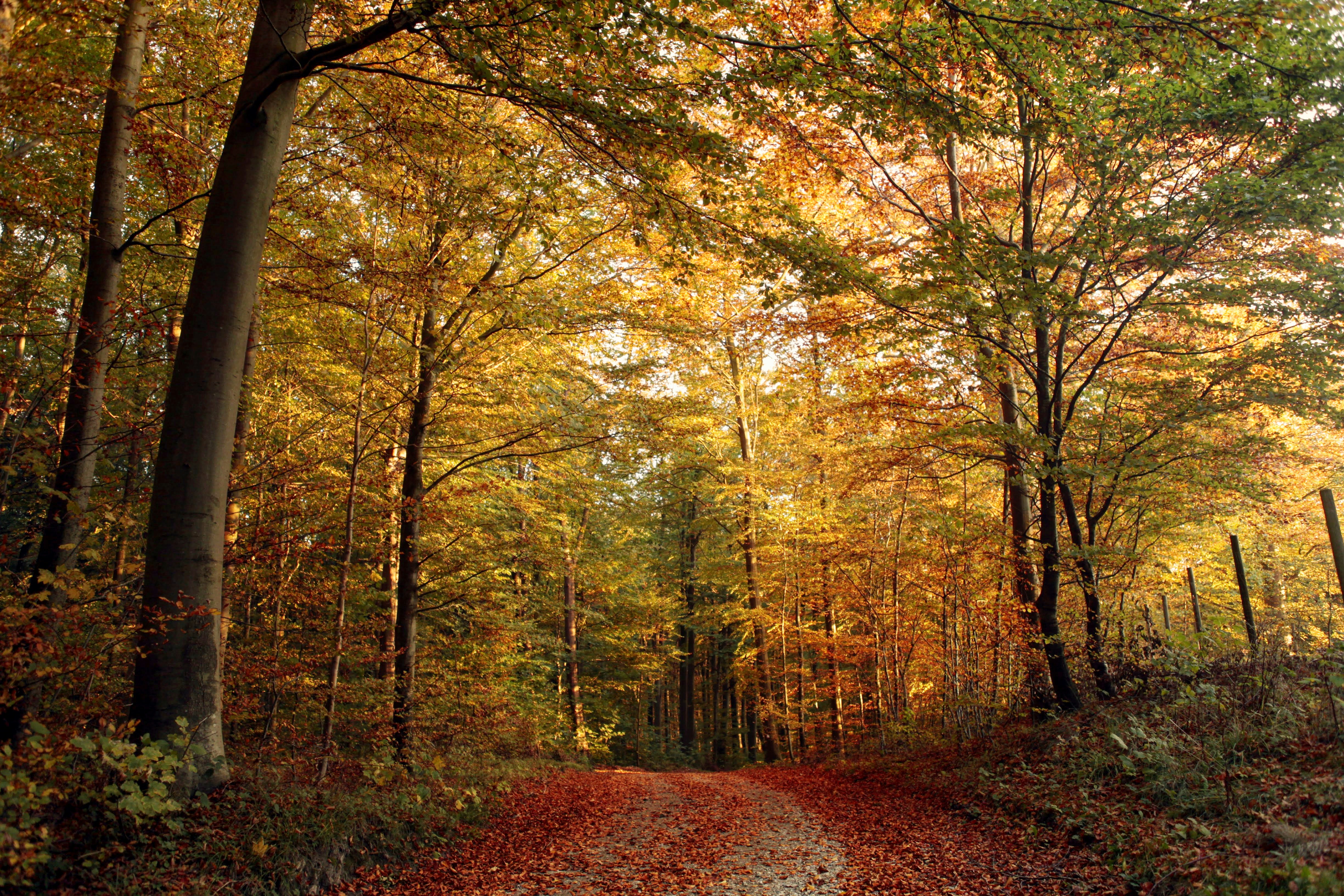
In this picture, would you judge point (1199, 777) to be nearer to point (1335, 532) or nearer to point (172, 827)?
point (1335, 532)

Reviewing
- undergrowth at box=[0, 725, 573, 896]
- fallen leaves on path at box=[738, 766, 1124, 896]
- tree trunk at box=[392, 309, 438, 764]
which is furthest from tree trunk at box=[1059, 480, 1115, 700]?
tree trunk at box=[392, 309, 438, 764]

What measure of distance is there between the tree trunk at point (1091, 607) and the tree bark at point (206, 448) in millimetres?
8547

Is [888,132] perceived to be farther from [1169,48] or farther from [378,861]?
[378,861]

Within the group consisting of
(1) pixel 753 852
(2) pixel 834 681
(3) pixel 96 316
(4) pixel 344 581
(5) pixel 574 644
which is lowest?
(1) pixel 753 852

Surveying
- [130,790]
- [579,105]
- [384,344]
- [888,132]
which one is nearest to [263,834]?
[130,790]

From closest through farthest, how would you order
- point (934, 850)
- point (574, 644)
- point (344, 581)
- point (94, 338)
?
point (94, 338), point (934, 850), point (344, 581), point (574, 644)

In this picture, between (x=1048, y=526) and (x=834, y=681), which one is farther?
(x=834, y=681)

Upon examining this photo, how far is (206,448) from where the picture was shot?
15.3 feet

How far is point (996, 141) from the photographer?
10.0 metres

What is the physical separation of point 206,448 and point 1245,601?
33.1 ft

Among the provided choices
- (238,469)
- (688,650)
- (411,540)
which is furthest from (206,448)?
(688,650)

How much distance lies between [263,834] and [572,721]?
15081mm

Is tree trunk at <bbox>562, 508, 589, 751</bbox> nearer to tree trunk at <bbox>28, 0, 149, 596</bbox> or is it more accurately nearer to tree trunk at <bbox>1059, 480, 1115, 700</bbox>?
tree trunk at <bbox>1059, 480, 1115, 700</bbox>

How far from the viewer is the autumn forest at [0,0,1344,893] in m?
4.67
